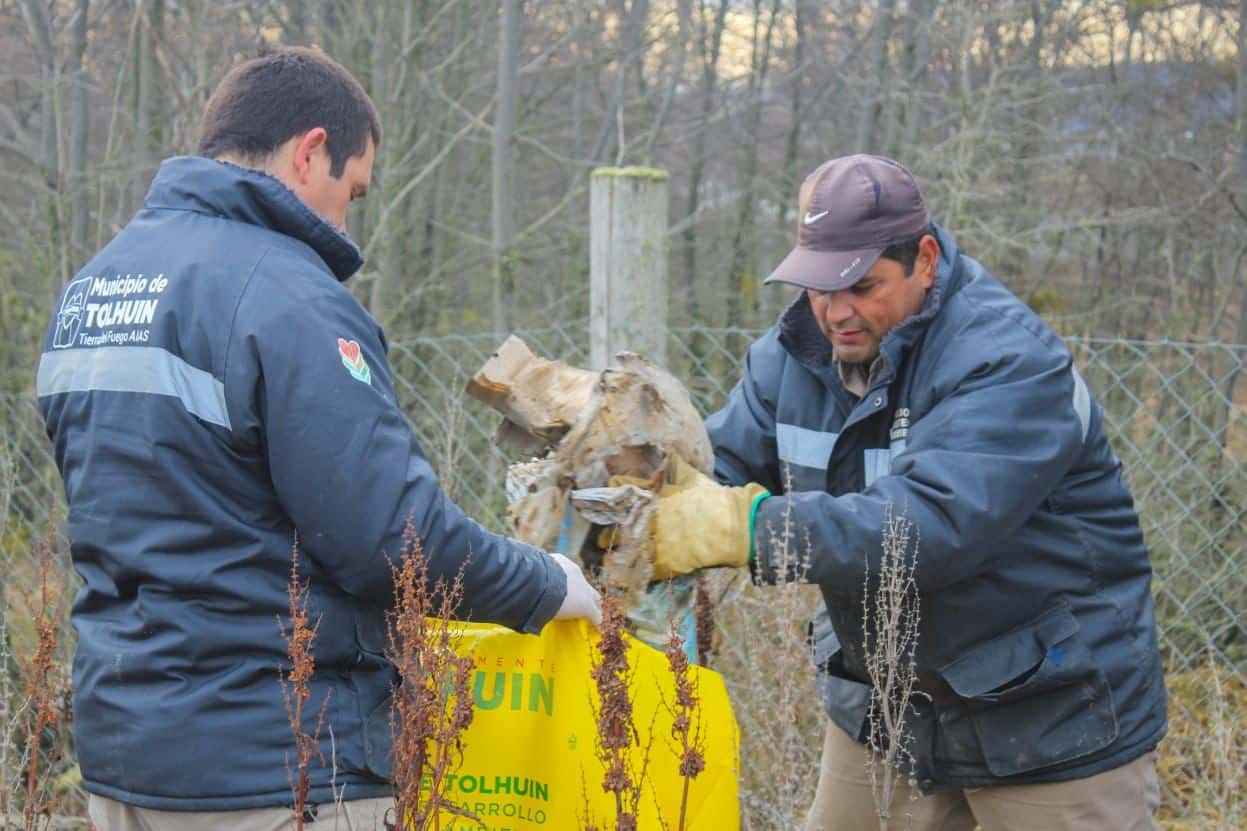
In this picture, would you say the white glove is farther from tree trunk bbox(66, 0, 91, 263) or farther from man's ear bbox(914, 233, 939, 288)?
tree trunk bbox(66, 0, 91, 263)

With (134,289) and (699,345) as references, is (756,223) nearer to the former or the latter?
(699,345)

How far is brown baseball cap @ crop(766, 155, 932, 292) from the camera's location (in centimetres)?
268

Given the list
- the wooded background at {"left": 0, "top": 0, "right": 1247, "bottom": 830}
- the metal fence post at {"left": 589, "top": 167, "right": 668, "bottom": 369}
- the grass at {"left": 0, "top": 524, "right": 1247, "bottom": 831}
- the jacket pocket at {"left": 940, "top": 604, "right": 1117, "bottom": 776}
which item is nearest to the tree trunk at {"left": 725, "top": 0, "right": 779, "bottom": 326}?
the wooded background at {"left": 0, "top": 0, "right": 1247, "bottom": 830}

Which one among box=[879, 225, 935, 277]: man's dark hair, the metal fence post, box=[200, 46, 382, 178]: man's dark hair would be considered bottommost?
the metal fence post

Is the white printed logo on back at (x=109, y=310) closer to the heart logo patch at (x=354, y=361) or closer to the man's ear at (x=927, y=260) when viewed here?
the heart logo patch at (x=354, y=361)

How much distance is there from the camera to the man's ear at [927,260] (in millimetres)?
2744

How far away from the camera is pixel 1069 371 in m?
2.58

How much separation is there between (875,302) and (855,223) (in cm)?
17

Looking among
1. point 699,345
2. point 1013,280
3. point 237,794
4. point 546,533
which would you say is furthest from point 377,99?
point 237,794

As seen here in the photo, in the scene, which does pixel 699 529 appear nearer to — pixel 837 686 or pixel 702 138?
pixel 837 686

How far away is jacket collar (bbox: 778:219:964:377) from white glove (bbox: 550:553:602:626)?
78cm

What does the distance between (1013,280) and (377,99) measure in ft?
14.9

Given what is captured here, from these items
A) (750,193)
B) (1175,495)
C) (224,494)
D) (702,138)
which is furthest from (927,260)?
(702,138)

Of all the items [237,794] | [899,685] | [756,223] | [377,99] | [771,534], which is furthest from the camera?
[756,223]
